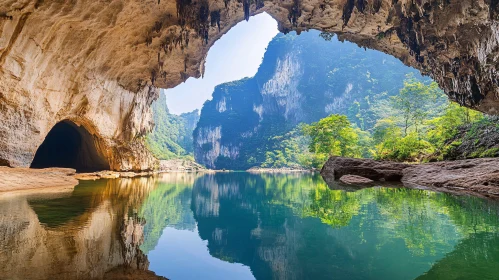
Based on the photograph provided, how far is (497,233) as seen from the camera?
3.48 meters

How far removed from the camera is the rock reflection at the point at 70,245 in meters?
2.29

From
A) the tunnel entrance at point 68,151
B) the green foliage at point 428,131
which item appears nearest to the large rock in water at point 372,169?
the green foliage at point 428,131

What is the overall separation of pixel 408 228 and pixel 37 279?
4.52m

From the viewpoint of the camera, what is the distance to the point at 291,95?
4326 inches

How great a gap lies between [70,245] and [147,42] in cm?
1458

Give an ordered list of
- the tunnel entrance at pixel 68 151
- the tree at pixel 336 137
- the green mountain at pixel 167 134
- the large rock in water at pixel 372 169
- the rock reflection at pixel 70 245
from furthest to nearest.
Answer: the green mountain at pixel 167 134 < the tree at pixel 336 137 < the tunnel entrance at pixel 68 151 < the large rock in water at pixel 372 169 < the rock reflection at pixel 70 245

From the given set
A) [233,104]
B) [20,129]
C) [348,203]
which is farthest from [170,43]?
[233,104]

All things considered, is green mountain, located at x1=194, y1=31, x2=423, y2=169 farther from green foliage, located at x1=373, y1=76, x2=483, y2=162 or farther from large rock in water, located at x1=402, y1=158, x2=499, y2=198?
large rock in water, located at x1=402, y1=158, x2=499, y2=198

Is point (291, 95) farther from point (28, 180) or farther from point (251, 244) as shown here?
point (251, 244)

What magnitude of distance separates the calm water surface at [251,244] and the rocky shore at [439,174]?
11.5 feet

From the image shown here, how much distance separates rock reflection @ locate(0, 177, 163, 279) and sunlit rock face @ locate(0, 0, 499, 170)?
934cm

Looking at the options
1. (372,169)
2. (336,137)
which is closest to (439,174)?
(372,169)

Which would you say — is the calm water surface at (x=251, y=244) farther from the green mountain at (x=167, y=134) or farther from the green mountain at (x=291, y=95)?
the green mountain at (x=167, y=134)

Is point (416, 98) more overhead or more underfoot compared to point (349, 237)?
more overhead
